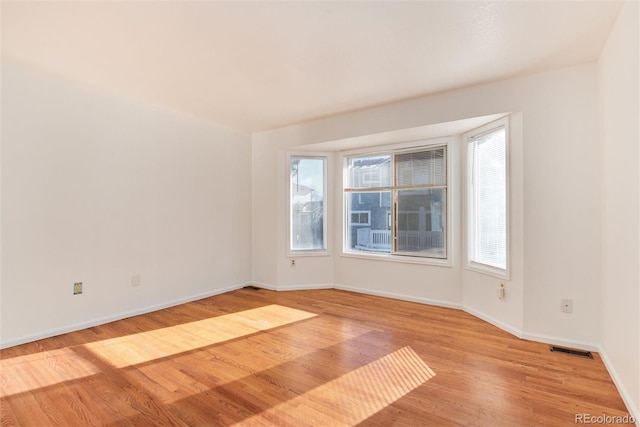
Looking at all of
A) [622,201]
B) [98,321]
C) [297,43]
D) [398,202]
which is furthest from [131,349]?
[622,201]

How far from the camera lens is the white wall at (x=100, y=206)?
2.81 metres

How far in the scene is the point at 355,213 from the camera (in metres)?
4.79

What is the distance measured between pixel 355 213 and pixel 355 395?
3015 millimetres

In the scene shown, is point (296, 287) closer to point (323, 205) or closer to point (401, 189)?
point (323, 205)

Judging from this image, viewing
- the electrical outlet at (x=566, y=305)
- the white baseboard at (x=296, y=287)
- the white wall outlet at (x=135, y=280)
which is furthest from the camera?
the white baseboard at (x=296, y=287)

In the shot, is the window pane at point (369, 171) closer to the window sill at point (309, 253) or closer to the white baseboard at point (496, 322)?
the window sill at point (309, 253)

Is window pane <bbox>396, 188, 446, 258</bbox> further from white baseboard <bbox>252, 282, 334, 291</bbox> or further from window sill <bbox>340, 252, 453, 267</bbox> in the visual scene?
white baseboard <bbox>252, 282, 334, 291</bbox>

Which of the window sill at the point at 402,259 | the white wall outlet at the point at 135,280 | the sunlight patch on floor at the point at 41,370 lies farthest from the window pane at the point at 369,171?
the sunlight patch on floor at the point at 41,370

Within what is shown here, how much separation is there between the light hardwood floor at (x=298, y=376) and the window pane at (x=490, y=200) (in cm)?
78

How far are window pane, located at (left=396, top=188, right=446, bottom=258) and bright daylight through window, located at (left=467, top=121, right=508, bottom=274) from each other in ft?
1.32

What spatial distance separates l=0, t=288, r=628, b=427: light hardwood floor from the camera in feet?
6.09

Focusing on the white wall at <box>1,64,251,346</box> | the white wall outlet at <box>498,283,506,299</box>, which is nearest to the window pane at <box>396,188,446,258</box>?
the white wall outlet at <box>498,283,506,299</box>

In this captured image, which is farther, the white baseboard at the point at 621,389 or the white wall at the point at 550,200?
the white wall at the point at 550,200

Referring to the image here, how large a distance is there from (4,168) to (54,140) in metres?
0.47
